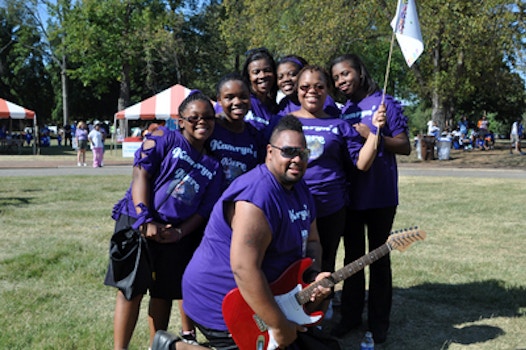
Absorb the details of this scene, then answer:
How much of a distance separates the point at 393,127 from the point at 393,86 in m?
46.5

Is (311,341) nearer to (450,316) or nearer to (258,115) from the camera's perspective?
(258,115)

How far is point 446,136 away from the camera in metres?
26.8

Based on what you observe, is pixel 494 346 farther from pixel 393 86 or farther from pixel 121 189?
pixel 393 86

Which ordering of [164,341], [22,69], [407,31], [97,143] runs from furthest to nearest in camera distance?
1. [22,69]
2. [97,143]
3. [407,31]
4. [164,341]

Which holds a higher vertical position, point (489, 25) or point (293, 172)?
point (489, 25)

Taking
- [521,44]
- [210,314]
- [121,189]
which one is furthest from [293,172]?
[521,44]

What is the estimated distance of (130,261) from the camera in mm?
3498

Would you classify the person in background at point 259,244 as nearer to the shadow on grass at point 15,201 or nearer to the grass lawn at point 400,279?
the grass lawn at point 400,279

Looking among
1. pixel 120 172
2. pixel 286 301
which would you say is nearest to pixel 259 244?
pixel 286 301

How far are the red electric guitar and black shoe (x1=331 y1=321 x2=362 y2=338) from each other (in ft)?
5.00

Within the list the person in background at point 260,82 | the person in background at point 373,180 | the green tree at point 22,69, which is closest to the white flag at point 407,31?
the person in background at point 373,180

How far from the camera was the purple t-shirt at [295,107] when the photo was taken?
432 centimetres

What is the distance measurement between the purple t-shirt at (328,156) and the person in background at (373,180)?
14 cm

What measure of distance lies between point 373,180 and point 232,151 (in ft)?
3.84
